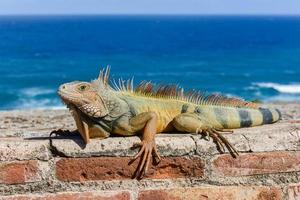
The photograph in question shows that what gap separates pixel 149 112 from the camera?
288cm

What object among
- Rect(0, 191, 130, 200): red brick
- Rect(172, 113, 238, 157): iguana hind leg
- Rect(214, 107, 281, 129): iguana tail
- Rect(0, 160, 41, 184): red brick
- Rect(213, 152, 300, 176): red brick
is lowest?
Rect(0, 191, 130, 200): red brick

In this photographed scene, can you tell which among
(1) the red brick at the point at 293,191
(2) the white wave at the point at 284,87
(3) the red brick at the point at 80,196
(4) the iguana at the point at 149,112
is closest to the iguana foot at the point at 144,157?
(4) the iguana at the point at 149,112

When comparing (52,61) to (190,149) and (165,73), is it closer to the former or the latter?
(165,73)

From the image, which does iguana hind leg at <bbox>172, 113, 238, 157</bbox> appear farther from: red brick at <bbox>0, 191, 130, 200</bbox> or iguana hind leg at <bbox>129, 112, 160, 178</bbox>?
red brick at <bbox>0, 191, 130, 200</bbox>

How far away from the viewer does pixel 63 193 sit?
2.43 metres

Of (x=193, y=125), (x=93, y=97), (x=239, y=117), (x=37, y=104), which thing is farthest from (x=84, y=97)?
(x=37, y=104)

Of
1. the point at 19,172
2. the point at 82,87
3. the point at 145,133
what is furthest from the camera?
the point at 82,87

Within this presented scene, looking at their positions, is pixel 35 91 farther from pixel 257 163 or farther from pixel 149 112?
pixel 257 163

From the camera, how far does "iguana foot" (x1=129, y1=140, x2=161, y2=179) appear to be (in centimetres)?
248

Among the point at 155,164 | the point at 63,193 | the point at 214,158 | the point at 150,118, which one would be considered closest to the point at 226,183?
the point at 214,158

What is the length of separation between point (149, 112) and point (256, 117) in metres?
0.70

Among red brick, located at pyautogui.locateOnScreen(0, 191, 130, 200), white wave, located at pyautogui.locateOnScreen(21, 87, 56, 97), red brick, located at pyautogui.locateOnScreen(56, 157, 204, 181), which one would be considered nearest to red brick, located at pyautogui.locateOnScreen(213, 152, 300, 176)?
red brick, located at pyautogui.locateOnScreen(56, 157, 204, 181)

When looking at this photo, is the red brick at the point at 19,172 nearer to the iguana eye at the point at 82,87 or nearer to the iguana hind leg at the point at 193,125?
the iguana eye at the point at 82,87

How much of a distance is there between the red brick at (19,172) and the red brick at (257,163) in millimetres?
782
